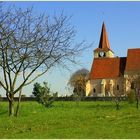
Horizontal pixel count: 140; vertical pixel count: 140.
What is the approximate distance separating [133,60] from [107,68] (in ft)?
24.4

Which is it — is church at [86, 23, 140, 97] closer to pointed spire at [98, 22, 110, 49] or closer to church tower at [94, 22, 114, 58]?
church tower at [94, 22, 114, 58]

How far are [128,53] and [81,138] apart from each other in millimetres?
88020

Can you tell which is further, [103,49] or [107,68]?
[103,49]

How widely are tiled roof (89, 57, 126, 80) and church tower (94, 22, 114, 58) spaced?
40.9ft

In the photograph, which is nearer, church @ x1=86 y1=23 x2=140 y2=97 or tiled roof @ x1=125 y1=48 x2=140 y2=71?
tiled roof @ x1=125 y1=48 x2=140 y2=71

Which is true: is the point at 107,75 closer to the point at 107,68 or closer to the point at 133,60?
the point at 107,68

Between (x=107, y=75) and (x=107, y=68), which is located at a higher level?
(x=107, y=68)

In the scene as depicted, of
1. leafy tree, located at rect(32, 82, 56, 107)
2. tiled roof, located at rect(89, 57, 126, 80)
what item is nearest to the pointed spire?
tiled roof, located at rect(89, 57, 126, 80)

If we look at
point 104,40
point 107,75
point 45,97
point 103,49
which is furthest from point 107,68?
point 45,97

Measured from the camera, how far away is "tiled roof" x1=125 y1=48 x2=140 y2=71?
9400cm

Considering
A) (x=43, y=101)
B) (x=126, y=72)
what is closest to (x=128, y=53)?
(x=126, y=72)

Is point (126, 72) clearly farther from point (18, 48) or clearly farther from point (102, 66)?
point (18, 48)

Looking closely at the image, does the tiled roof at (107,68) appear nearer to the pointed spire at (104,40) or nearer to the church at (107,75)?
the church at (107,75)

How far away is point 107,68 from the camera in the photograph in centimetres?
10012
